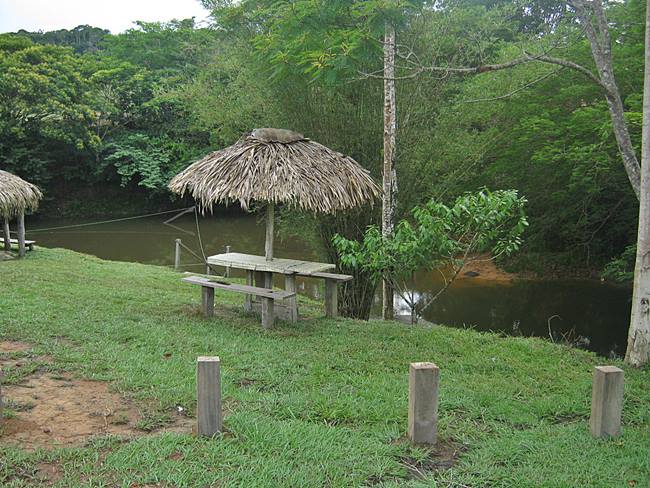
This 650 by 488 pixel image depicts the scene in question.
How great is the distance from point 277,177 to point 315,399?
3102 mm

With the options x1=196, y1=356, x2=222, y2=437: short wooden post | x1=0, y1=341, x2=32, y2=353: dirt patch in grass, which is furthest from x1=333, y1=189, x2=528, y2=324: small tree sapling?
x1=196, y1=356, x2=222, y2=437: short wooden post

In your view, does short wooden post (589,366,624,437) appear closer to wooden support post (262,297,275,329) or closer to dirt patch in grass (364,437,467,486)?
dirt patch in grass (364,437,467,486)

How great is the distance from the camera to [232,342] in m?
5.61

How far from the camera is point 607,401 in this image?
11.3ft

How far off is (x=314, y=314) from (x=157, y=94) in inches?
680

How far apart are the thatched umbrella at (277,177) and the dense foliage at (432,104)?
83 cm

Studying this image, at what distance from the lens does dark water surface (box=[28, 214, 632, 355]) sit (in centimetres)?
1147


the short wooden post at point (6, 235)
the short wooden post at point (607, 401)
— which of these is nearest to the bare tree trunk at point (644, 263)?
the short wooden post at point (607, 401)

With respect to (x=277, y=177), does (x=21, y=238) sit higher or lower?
lower

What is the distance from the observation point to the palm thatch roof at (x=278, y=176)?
6.47 meters

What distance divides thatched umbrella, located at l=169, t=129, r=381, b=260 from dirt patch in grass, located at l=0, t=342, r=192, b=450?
2.78 meters

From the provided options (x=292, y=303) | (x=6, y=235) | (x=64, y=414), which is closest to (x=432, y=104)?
(x=292, y=303)

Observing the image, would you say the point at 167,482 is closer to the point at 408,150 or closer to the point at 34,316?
the point at 34,316

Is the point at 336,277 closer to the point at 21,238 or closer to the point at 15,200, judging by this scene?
the point at 15,200
